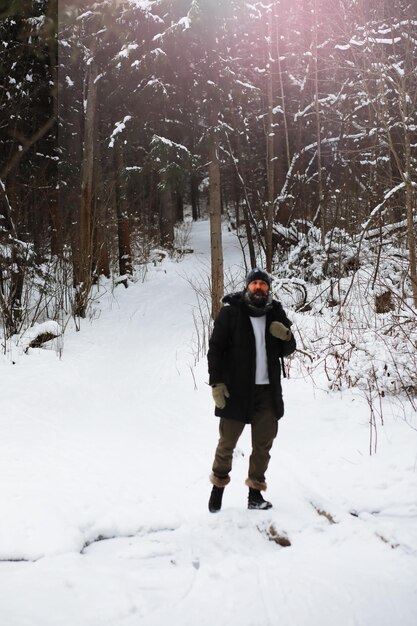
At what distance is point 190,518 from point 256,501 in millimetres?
550

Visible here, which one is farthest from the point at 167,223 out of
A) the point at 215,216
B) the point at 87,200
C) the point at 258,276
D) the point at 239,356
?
the point at 239,356

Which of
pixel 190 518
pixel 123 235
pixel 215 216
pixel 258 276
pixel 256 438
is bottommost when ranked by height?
pixel 190 518

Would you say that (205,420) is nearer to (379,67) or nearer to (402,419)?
(402,419)

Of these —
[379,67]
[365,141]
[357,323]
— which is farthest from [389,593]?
[365,141]

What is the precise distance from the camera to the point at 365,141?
600 inches

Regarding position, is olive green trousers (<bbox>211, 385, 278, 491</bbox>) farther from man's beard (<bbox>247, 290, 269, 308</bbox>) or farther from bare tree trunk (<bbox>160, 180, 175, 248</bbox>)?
bare tree trunk (<bbox>160, 180, 175, 248</bbox>)

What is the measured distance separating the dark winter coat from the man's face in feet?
0.34

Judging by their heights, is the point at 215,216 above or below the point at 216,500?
above

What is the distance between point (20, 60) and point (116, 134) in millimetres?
2967

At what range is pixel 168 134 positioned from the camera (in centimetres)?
1298

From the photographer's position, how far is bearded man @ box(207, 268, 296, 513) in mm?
3676

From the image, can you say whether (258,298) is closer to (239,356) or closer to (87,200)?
(239,356)

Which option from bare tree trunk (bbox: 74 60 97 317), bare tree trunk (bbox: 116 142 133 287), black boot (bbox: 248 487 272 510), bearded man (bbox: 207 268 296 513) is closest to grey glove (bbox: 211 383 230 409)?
bearded man (bbox: 207 268 296 513)

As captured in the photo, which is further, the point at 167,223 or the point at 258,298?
the point at 167,223
